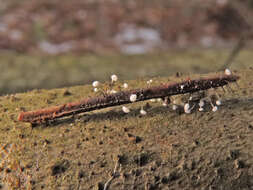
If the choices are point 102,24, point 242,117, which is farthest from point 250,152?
point 102,24

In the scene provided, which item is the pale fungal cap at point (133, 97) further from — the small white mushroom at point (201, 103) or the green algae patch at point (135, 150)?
the small white mushroom at point (201, 103)

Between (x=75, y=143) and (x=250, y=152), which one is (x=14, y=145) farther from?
(x=250, y=152)

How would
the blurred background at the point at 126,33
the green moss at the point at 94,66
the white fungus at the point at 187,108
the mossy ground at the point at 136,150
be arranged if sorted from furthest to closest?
the blurred background at the point at 126,33
the green moss at the point at 94,66
the white fungus at the point at 187,108
the mossy ground at the point at 136,150

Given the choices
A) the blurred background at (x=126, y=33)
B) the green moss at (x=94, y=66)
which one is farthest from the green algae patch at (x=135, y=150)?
the blurred background at (x=126, y=33)

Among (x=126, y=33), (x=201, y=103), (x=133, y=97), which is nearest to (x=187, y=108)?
(x=201, y=103)

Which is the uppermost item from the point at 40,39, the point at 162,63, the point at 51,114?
the point at 40,39
